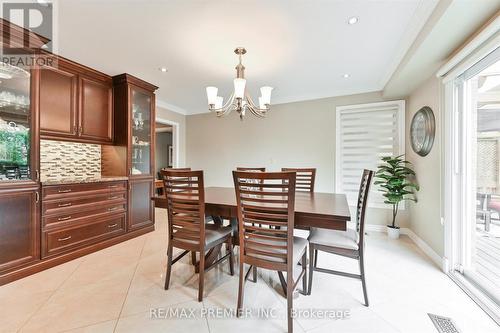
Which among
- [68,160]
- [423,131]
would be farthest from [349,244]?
[68,160]

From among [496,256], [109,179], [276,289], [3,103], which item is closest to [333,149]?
[496,256]

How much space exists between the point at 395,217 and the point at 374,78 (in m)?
2.24

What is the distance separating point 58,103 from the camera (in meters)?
2.61

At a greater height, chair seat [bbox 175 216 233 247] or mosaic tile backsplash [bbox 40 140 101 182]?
mosaic tile backsplash [bbox 40 140 101 182]

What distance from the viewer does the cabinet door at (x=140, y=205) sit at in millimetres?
3225

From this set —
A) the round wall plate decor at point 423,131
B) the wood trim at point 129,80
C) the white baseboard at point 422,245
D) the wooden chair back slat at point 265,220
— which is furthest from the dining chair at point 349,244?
the wood trim at point 129,80

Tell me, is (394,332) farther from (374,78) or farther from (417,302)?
(374,78)

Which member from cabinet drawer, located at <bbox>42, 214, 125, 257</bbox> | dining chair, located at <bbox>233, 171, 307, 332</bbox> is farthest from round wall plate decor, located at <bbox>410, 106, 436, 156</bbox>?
cabinet drawer, located at <bbox>42, 214, 125, 257</bbox>

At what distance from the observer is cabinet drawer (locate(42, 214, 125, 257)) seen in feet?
7.64

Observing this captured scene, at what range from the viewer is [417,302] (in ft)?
5.80

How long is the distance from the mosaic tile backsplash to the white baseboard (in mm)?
4611

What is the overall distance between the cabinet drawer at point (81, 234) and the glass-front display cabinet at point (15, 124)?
2.31 ft

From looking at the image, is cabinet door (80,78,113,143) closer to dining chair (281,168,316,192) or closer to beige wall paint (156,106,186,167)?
beige wall paint (156,106,186,167)

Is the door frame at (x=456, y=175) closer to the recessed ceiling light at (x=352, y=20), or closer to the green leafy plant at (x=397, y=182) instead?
the green leafy plant at (x=397, y=182)
